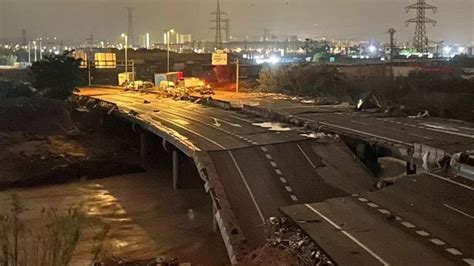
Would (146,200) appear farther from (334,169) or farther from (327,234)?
(327,234)

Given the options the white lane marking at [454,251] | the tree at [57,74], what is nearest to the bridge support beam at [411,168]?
the white lane marking at [454,251]

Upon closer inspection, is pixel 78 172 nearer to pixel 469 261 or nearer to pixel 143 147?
pixel 143 147

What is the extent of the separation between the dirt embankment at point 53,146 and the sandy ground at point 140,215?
1.98 metres

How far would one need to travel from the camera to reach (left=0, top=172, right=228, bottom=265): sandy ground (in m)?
29.3

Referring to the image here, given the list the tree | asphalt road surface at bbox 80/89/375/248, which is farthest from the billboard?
asphalt road surface at bbox 80/89/375/248

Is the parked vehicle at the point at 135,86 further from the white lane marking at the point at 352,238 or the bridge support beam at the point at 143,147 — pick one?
the white lane marking at the point at 352,238

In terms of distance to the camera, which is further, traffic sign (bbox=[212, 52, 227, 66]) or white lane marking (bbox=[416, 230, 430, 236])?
traffic sign (bbox=[212, 52, 227, 66])

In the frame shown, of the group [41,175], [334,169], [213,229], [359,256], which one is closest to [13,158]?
[41,175]

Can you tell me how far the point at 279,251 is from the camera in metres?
19.3

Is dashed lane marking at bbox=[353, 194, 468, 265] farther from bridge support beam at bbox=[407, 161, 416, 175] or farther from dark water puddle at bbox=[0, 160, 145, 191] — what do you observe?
dark water puddle at bbox=[0, 160, 145, 191]

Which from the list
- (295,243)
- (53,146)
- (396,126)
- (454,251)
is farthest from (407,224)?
(53,146)

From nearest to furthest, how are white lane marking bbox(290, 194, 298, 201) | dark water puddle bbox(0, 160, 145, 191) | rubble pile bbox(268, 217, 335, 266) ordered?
1. rubble pile bbox(268, 217, 335, 266)
2. white lane marking bbox(290, 194, 298, 201)
3. dark water puddle bbox(0, 160, 145, 191)

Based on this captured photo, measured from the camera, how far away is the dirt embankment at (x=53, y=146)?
164 ft

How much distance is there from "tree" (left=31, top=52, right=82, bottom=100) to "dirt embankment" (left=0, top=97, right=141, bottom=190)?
11.9 meters
